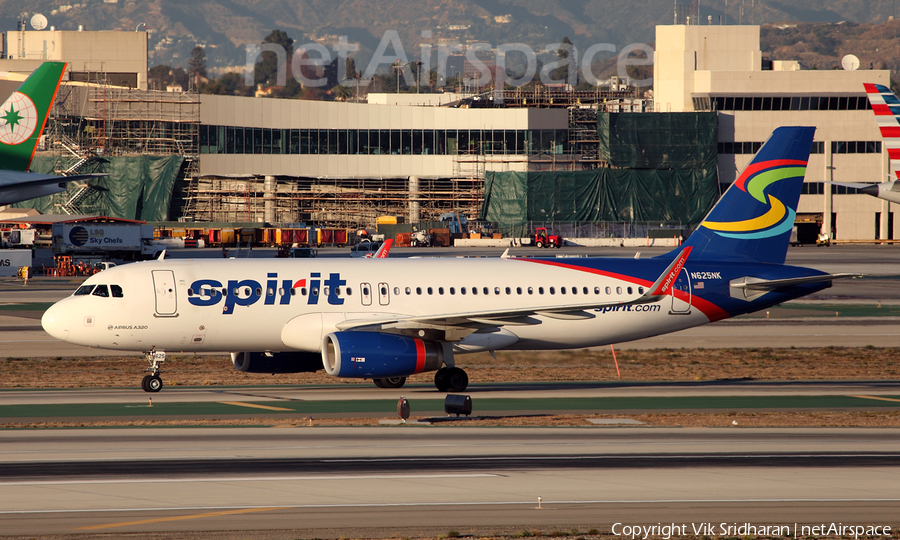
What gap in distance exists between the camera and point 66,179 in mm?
65312

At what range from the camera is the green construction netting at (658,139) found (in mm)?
141875

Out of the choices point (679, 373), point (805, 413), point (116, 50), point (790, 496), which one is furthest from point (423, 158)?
point (790, 496)

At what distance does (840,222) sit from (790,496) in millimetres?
134640

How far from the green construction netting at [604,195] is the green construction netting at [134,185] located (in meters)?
47.5

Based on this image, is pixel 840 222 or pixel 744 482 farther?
pixel 840 222

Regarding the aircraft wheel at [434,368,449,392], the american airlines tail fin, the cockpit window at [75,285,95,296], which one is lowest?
the aircraft wheel at [434,368,449,392]

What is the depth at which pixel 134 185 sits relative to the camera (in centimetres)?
15025

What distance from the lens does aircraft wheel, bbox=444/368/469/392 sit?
32.6 metres

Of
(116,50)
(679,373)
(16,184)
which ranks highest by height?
(116,50)

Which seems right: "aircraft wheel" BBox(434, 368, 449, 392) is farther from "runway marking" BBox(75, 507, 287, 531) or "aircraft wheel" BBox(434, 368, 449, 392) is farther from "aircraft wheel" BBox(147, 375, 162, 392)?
"runway marking" BBox(75, 507, 287, 531)

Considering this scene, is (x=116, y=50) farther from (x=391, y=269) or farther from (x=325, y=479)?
(x=325, y=479)

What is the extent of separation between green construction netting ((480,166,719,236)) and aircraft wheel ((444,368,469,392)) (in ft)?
370

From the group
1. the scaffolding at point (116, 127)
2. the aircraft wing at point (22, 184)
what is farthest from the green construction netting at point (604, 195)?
the aircraft wing at point (22, 184)

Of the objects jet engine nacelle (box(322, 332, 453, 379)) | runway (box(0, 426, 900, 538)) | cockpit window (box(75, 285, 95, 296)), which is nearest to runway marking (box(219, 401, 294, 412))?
jet engine nacelle (box(322, 332, 453, 379))
